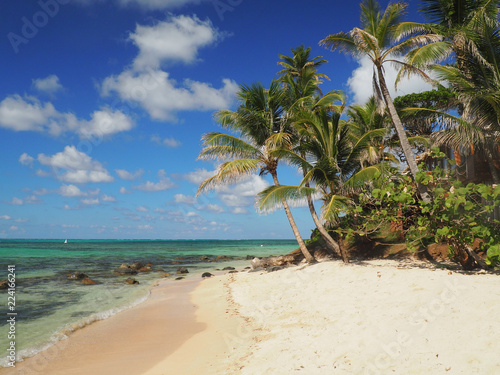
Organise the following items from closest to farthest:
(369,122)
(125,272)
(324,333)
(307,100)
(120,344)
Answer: (324,333) < (120,344) < (307,100) < (369,122) < (125,272)

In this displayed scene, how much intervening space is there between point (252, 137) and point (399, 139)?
22.9 ft

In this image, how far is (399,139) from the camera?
1200 centimetres

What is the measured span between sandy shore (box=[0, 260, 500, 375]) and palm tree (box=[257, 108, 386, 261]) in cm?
327

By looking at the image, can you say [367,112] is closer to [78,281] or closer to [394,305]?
[394,305]

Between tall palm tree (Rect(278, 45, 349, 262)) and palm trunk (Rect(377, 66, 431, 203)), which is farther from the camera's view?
tall palm tree (Rect(278, 45, 349, 262))

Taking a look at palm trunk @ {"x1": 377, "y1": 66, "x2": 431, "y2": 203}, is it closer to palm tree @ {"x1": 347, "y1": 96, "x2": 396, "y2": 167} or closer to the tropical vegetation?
the tropical vegetation

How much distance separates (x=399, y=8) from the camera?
11.1 m

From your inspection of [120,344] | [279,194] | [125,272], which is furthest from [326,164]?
[125,272]

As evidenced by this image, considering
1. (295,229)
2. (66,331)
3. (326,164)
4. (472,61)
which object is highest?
(472,61)

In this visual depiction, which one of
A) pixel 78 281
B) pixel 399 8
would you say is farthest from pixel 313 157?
pixel 78 281

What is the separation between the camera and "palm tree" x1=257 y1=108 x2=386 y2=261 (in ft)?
38.6

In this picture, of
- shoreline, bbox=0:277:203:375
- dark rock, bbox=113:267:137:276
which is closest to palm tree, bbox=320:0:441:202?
shoreline, bbox=0:277:203:375

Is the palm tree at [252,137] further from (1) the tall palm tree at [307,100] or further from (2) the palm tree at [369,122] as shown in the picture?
(2) the palm tree at [369,122]

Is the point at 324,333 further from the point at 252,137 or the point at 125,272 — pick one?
the point at 125,272
